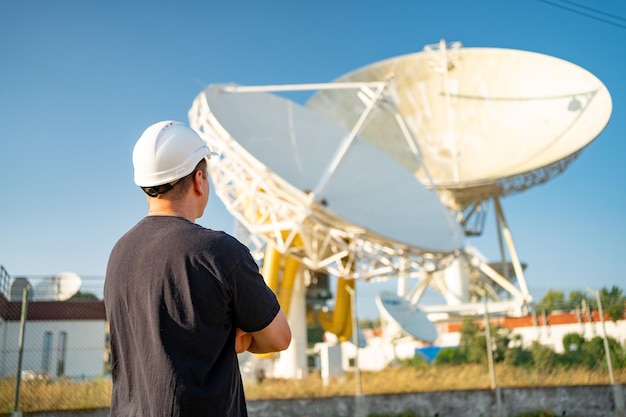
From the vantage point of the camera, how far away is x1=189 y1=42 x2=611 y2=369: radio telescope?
14.6 m

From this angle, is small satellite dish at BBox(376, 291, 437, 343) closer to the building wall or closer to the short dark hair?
the building wall

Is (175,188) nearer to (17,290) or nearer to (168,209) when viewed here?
(168,209)

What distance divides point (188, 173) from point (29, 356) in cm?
1348

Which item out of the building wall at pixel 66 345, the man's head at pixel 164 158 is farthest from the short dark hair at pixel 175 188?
the building wall at pixel 66 345

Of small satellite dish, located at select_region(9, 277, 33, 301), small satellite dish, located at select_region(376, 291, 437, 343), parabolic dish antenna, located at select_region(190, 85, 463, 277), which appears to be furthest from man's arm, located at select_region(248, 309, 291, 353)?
small satellite dish, located at select_region(376, 291, 437, 343)

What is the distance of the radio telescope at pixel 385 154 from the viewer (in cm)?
1460

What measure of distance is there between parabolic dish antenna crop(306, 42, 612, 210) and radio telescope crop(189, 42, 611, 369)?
0.17ft

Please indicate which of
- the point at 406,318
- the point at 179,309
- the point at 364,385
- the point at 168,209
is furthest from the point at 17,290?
the point at 406,318

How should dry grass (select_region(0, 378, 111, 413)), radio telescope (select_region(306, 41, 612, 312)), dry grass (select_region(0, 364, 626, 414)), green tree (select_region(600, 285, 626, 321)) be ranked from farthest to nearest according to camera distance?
radio telescope (select_region(306, 41, 612, 312))
green tree (select_region(600, 285, 626, 321))
dry grass (select_region(0, 364, 626, 414))
dry grass (select_region(0, 378, 111, 413))

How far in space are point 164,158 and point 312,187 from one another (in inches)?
529

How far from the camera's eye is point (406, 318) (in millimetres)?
24078

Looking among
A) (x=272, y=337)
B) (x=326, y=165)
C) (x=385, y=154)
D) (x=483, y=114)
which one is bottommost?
(x=272, y=337)

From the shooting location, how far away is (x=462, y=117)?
89.5ft

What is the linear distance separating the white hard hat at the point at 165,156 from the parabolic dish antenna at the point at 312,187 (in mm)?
11702
